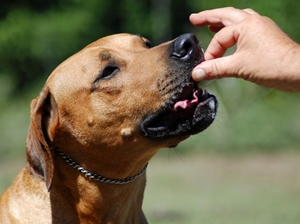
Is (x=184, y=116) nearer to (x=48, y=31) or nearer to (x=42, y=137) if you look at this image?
(x=42, y=137)

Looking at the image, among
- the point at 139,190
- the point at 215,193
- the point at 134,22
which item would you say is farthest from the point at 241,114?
the point at 134,22

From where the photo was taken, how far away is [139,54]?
496cm

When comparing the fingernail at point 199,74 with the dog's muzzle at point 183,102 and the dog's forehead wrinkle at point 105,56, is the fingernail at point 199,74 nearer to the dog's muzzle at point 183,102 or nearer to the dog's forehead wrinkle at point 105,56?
the dog's muzzle at point 183,102

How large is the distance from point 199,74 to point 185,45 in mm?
350

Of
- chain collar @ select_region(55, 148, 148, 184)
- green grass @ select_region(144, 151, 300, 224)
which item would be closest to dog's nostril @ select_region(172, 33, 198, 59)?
chain collar @ select_region(55, 148, 148, 184)

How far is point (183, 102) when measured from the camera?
182 inches

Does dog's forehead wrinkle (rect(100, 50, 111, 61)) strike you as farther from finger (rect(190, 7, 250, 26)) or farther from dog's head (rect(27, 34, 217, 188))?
finger (rect(190, 7, 250, 26))

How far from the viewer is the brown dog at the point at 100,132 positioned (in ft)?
15.3

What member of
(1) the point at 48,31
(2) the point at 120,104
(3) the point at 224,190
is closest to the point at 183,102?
(2) the point at 120,104

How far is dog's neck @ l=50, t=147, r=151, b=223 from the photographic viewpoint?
191 inches

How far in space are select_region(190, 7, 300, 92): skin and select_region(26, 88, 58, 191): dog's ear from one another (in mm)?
1295

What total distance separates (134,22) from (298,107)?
668 inches

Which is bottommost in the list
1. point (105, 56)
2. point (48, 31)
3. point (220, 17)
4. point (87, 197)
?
point (48, 31)

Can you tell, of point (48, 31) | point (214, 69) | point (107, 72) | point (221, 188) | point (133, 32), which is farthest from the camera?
point (133, 32)
